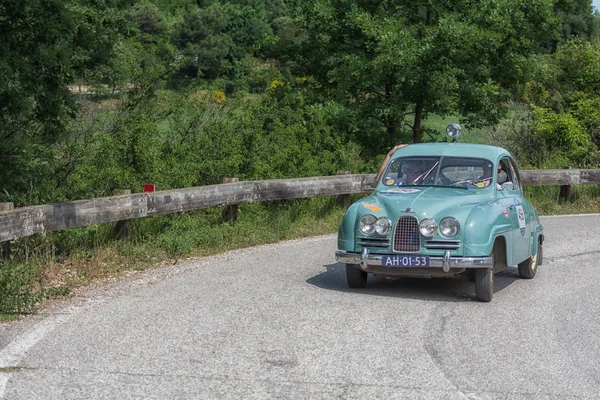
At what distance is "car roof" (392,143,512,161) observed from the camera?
1127cm

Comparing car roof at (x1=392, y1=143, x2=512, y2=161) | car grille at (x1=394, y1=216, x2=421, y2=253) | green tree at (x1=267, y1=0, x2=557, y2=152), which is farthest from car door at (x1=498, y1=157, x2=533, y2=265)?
green tree at (x1=267, y1=0, x2=557, y2=152)

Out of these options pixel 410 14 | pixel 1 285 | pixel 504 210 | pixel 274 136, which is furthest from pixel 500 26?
pixel 1 285

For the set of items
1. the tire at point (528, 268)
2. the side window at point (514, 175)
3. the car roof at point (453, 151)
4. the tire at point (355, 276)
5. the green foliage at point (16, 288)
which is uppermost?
the car roof at point (453, 151)

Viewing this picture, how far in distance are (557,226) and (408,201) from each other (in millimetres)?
8052

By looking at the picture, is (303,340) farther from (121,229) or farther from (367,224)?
(121,229)

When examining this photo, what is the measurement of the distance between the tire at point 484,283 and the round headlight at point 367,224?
48.5 inches

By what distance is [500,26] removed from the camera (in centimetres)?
2406

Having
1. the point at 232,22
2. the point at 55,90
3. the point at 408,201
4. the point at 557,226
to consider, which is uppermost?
the point at 232,22

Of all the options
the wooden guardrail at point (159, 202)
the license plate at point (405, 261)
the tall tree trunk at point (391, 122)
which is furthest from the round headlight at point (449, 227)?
the tall tree trunk at point (391, 122)

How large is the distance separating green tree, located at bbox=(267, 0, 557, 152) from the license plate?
14.1 metres

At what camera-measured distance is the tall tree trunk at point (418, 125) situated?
2523cm

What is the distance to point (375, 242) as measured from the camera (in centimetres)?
994

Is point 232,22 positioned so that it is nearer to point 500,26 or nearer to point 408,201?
point 500,26

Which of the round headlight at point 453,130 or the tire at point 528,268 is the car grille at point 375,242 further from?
the round headlight at point 453,130
